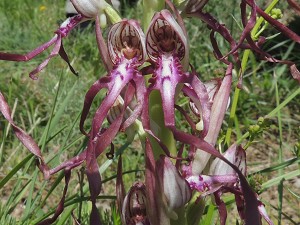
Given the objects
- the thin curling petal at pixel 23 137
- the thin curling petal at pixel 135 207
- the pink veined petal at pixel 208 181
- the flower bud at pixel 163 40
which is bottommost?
the thin curling petal at pixel 135 207

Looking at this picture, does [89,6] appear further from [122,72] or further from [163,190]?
[163,190]

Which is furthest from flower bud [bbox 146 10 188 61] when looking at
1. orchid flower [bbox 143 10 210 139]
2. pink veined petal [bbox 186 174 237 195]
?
pink veined petal [bbox 186 174 237 195]

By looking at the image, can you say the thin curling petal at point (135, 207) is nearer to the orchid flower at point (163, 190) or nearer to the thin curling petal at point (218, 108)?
the orchid flower at point (163, 190)

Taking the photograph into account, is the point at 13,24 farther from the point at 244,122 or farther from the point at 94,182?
the point at 94,182

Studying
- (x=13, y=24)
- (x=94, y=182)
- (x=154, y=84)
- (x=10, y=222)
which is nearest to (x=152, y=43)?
(x=154, y=84)

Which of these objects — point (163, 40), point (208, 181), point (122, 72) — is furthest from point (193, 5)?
point (208, 181)

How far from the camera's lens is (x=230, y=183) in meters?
1.20

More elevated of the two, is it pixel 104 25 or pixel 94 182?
pixel 104 25

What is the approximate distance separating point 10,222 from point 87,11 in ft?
2.59

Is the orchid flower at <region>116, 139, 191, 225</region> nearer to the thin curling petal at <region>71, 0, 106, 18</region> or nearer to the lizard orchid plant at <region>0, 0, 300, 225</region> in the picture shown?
the lizard orchid plant at <region>0, 0, 300, 225</region>

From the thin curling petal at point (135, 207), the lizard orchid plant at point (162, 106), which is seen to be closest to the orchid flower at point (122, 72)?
the lizard orchid plant at point (162, 106)

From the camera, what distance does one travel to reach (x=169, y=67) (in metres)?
1.08

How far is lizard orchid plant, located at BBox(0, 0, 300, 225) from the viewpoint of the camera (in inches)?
40.6

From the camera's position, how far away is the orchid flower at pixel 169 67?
1043 mm
